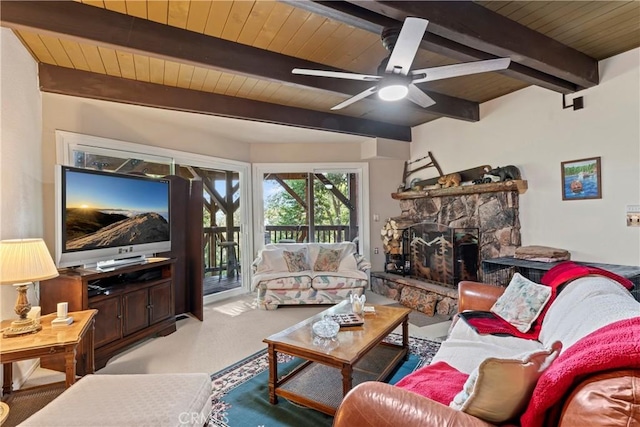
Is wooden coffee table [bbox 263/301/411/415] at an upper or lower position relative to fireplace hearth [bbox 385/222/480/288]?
lower

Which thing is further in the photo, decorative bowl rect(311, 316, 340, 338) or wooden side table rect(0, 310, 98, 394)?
decorative bowl rect(311, 316, 340, 338)

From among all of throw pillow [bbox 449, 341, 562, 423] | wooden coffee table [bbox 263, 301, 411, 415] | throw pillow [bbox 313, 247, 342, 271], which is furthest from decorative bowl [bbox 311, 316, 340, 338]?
throw pillow [bbox 313, 247, 342, 271]

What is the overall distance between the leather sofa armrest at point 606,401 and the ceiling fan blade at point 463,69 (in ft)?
5.76

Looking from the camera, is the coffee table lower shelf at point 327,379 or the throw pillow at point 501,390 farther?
the coffee table lower shelf at point 327,379

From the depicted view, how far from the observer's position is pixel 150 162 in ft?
12.3

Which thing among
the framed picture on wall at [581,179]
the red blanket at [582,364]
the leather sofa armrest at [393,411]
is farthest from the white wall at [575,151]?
the leather sofa armrest at [393,411]

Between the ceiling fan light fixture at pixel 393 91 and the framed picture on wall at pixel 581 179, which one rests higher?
the ceiling fan light fixture at pixel 393 91

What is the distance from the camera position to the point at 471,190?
3.83m

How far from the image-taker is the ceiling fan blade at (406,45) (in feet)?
5.14

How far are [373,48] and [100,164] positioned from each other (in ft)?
10.0

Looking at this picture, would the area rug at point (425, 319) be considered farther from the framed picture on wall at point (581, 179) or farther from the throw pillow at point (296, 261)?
the framed picture on wall at point (581, 179)

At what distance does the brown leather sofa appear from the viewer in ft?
2.55

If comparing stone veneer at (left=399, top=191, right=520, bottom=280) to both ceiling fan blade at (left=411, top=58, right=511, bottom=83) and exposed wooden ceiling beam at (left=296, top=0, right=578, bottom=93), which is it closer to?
exposed wooden ceiling beam at (left=296, top=0, right=578, bottom=93)

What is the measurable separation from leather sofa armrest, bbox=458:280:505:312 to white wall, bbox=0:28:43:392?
3.47m
